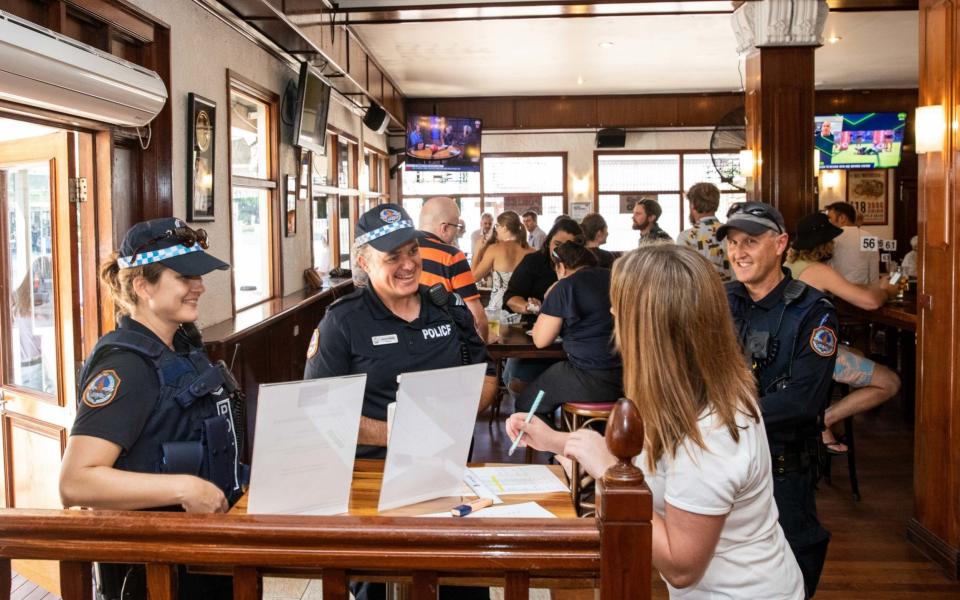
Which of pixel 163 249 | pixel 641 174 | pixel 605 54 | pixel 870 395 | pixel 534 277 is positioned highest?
pixel 605 54

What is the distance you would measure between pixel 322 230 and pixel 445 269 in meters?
3.99

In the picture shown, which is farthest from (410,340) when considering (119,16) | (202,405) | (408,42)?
(408,42)

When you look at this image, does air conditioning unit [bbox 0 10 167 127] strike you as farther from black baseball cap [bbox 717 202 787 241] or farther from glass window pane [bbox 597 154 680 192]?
glass window pane [bbox 597 154 680 192]

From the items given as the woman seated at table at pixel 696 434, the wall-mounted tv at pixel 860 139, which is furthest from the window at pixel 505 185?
the woman seated at table at pixel 696 434

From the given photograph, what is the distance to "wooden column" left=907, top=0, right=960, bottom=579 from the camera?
3.50 meters

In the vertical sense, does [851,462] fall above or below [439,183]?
below

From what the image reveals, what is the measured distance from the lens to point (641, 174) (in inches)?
475

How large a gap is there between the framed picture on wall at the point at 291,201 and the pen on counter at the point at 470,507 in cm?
457

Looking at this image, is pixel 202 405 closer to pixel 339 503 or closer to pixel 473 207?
pixel 339 503

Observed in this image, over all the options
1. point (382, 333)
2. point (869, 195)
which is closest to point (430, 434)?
point (382, 333)

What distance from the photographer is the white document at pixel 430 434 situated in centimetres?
174

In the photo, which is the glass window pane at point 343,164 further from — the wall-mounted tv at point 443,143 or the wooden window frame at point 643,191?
the wooden window frame at point 643,191

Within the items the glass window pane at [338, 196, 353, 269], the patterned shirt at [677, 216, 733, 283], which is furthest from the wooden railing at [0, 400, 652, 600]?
the glass window pane at [338, 196, 353, 269]

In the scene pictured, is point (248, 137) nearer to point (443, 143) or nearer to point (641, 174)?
point (443, 143)
